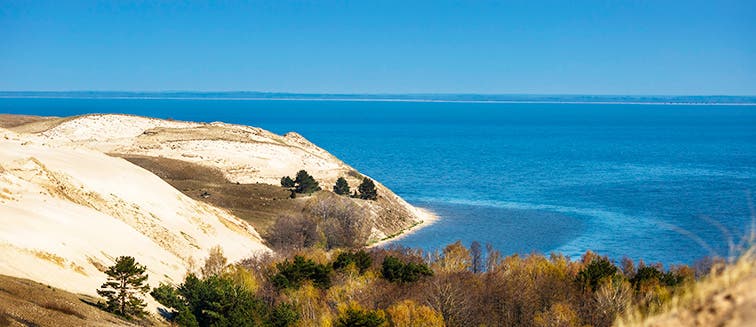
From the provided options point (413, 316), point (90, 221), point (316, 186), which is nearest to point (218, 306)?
point (413, 316)

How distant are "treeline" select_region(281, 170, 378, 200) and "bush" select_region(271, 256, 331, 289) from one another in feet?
138

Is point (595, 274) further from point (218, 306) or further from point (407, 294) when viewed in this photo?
point (218, 306)

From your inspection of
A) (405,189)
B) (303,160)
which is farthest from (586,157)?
(303,160)

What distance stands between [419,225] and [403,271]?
40.2 meters

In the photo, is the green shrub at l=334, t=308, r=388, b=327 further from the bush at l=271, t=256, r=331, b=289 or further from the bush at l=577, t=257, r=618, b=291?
the bush at l=577, t=257, r=618, b=291

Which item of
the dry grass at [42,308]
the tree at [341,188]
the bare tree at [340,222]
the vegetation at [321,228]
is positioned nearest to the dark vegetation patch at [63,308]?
the dry grass at [42,308]

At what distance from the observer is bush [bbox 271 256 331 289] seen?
133 feet

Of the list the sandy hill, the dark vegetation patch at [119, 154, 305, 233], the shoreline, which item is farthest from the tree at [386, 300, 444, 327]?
the sandy hill

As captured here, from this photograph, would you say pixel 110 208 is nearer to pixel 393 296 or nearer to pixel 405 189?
pixel 393 296

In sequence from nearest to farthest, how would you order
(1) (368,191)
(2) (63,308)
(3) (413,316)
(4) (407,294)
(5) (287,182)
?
(2) (63,308), (3) (413,316), (4) (407,294), (1) (368,191), (5) (287,182)

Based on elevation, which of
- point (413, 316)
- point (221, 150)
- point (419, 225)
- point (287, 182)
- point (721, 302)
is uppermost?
point (721, 302)

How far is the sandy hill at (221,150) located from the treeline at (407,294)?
32.2 m

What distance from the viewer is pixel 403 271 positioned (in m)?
42.1

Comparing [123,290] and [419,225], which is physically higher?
[123,290]
